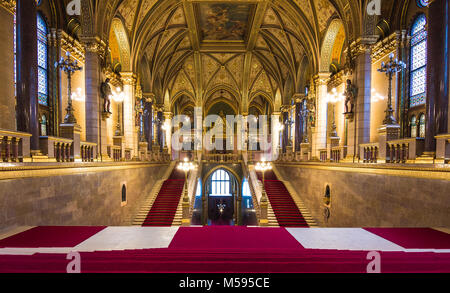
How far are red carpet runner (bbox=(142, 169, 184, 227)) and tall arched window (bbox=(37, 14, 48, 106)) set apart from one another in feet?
24.8

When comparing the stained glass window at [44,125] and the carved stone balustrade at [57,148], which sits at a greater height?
the stained glass window at [44,125]

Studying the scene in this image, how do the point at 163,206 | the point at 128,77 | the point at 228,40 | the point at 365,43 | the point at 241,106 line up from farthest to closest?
the point at 241,106 < the point at 228,40 < the point at 128,77 < the point at 163,206 < the point at 365,43

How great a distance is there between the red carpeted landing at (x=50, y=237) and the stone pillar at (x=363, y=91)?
32.5ft

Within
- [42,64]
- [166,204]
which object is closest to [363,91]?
[166,204]

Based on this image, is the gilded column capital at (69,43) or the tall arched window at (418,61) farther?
the gilded column capital at (69,43)

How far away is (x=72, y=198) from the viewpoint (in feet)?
23.0

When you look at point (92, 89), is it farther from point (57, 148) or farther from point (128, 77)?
point (128, 77)

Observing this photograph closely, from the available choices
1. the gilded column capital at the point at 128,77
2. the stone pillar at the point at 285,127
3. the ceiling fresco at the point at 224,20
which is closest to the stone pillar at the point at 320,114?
the ceiling fresco at the point at 224,20

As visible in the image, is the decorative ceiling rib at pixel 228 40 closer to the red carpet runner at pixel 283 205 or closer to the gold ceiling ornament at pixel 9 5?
the gold ceiling ornament at pixel 9 5

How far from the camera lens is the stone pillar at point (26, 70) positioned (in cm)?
696

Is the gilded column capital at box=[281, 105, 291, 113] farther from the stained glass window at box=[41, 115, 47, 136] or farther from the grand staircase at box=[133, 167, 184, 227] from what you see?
the stained glass window at box=[41, 115, 47, 136]

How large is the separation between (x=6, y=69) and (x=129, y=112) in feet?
25.1
